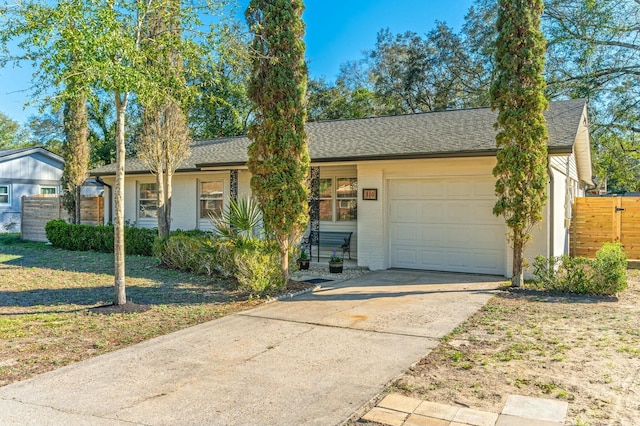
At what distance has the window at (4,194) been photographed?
23.3 metres

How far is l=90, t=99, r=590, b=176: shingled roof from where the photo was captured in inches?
386

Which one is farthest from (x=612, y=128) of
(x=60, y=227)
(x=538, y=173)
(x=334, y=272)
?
(x=60, y=227)

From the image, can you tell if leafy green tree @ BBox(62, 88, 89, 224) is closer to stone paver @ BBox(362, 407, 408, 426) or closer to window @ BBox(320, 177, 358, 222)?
window @ BBox(320, 177, 358, 222)

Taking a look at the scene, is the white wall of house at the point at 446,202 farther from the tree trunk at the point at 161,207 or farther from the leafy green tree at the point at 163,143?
the tree trunk at the point at 161,207

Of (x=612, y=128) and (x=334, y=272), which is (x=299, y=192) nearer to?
(x=334, y=272)

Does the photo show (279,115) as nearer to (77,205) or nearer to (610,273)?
(610,273)

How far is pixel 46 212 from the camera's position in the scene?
18078 millimetres

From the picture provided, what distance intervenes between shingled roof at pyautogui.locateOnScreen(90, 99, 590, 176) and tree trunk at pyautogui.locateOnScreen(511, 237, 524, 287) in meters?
1.85

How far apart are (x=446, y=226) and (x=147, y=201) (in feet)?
33.9

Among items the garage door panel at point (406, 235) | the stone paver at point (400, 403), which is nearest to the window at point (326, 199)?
the garage door panel at point (406, 235)

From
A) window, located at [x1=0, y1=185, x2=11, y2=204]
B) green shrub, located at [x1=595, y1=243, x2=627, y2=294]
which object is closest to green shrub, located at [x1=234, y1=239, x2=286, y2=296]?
green shrub, located at [x1=595, y1=243, x2=627, y2=294]

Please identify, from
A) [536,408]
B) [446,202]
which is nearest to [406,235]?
[446,202]

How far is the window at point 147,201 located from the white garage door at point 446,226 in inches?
342

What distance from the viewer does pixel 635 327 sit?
598 centimetres
